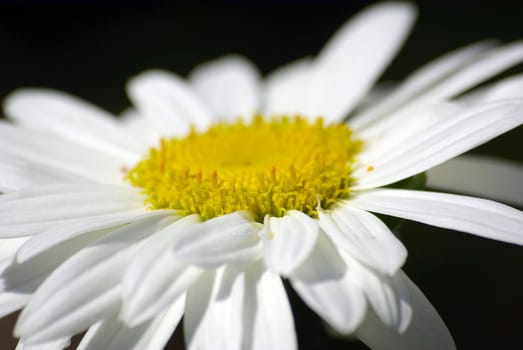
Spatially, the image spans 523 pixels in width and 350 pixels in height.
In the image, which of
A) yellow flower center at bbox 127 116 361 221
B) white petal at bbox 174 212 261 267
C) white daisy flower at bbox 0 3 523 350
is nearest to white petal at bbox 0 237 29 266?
white daisy flower at bbox 0 3 523 350

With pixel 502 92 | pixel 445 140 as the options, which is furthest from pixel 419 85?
pixel 445 140

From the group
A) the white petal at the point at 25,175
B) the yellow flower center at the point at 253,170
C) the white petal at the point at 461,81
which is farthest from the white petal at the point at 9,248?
the white petal at the point at 461,81

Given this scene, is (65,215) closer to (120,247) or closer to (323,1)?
(120,247)

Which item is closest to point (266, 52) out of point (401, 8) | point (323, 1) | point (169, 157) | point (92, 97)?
point (323, 1)

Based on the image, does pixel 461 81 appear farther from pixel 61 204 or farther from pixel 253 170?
pixel 61 204

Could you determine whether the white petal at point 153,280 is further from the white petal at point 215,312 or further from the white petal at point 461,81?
the white petal at point 461,81

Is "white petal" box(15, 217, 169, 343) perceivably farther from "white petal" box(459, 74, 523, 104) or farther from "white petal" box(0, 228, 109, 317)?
"white petal" box(459, 74, 523, 104)

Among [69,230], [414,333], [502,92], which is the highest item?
[502,92]
